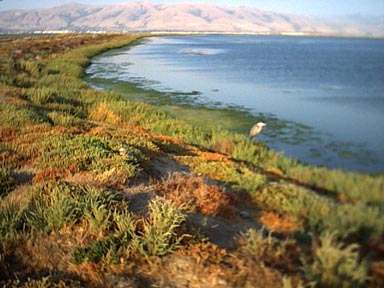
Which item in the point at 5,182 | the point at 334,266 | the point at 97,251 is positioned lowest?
the point at 97,251

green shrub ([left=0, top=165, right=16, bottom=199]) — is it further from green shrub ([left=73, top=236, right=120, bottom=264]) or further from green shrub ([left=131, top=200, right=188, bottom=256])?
green shrub ([left=131, top=200, right=188, bottom=256])

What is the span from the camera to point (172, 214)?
5113 mm

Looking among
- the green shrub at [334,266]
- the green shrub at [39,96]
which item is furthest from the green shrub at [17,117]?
the green shrub at [334,266]

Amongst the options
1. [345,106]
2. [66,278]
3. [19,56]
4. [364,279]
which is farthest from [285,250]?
[19,56]

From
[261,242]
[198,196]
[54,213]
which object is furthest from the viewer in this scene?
[54,213]

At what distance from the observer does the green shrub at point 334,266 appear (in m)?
1.28

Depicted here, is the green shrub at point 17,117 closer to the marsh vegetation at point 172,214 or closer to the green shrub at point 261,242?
the marsh vegetation at point 172,214

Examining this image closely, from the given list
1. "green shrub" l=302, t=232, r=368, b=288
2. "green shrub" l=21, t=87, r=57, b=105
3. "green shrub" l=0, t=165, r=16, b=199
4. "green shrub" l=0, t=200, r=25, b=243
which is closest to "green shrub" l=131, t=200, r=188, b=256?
"green shrub" l=0, t=200, r=25, b=243

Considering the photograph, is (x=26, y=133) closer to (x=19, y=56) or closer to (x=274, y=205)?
(x=274, y=205)

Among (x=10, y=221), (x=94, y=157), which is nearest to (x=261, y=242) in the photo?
(x=10, y=221)

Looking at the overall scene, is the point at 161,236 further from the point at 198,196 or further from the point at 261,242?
the point at 261,242

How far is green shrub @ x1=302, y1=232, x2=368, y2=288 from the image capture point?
128 centimetres

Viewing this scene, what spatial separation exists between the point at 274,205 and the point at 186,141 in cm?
1123

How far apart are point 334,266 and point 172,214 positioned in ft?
12.6
